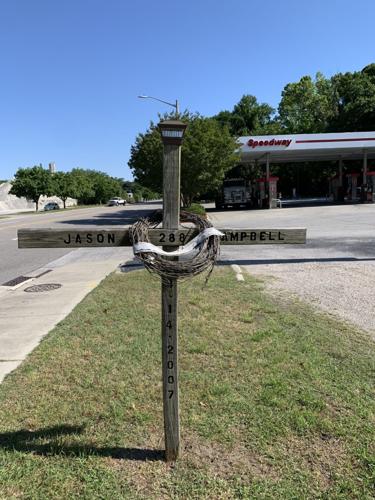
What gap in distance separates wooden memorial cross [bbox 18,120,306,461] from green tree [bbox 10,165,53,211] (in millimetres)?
54345

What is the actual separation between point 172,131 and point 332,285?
598 centimetres

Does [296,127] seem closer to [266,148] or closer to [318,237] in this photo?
[266,148]

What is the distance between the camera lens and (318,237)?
50.8 feet

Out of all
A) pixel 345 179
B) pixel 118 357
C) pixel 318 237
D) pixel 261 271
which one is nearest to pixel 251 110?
pixel 345 179

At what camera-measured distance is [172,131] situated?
2.65 metres

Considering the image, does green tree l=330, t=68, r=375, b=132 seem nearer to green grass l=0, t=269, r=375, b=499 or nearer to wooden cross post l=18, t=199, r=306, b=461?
green grass l=0, t=269, r=375, b=499

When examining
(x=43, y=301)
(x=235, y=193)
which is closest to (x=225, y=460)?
(x=43, y=301)

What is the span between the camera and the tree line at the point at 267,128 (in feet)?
93.9

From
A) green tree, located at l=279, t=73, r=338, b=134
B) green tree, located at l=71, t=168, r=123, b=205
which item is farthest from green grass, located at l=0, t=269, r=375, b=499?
green tree, located at l=71, t=168, r=123, b=205

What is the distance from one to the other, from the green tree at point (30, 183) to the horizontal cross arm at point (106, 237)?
2137 inches

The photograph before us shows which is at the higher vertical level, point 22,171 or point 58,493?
point 22,171

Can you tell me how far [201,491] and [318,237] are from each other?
45.0ft

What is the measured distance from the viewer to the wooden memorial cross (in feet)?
8.94

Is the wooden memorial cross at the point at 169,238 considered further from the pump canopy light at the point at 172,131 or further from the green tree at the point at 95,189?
the green tree at the point at 95,189
